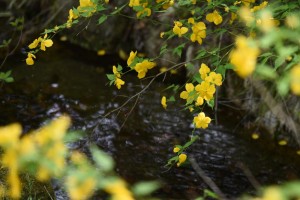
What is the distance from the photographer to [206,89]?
1921mm

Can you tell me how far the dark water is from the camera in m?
3.69

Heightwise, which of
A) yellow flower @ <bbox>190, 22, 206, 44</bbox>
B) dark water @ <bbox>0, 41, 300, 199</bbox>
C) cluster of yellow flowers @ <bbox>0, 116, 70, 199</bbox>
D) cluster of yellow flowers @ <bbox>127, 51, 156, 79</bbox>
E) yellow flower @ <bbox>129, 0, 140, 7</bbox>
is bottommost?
dark water @ <bbox>0, 41, 300, 199</bbox>

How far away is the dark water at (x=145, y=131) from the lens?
3691 mm

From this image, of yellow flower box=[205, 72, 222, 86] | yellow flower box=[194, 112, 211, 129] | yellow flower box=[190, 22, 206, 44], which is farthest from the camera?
yellow flower box=[190, 22, 206, 44]

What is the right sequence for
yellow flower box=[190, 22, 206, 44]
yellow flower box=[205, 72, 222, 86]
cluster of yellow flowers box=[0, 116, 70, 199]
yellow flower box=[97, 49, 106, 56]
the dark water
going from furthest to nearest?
yellow flower box=[97, 49, 106, 56] → the dark water → yellow flower box=[190, 22, 206, 44] → yellow flower box=[205, 72, 222, 86] → cluster of yellow flowers box=[0, 116, 70, 199]

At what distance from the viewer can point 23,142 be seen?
0.91 metres

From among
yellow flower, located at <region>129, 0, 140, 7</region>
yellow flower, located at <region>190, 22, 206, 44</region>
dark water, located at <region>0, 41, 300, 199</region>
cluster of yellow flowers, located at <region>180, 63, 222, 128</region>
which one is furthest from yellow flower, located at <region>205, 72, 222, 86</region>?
dark water, located at <region>0, 41, 300, 199</region>

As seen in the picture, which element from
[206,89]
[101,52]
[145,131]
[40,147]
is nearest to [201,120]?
[206,89]

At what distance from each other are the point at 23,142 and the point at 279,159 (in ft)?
11.1

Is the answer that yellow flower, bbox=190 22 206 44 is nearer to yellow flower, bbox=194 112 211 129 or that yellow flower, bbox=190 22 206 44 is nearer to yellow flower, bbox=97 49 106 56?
yellow flower, bbox=194 112 211 129

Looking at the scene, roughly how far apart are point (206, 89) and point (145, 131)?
7.77ft

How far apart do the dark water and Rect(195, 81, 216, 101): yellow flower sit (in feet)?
4.38

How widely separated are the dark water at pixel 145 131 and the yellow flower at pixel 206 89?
1.34m

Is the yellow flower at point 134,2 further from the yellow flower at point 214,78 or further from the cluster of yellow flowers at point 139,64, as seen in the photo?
the yellow flower at point 214,78
